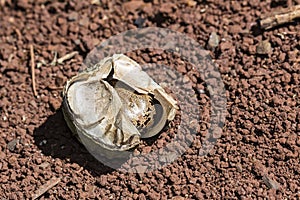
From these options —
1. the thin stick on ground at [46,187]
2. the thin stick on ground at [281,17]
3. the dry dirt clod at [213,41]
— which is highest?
the thin stick on ground at [281,17]

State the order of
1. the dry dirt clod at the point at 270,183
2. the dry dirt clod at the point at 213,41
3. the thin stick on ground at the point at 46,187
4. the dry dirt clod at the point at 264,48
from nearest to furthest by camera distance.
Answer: the dry dirt clod at the point at 270,183
the thin stick on ground at the point at 46,187
the dry dirt clod at the point at 264,48
the dry dirt clod at the point at 213,41

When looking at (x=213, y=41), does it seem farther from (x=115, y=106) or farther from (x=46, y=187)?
(x=46, y=187)

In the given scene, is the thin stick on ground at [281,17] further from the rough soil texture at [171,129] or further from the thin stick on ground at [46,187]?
the thin stick on ground at [46,187]

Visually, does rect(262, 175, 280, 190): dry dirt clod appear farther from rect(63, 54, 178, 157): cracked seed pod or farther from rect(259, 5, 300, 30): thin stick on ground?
rect(259, 5, 300, 30): thin stick on ground

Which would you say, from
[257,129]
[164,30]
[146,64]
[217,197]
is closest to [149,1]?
[164,30]

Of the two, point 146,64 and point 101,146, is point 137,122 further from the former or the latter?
point 146,64

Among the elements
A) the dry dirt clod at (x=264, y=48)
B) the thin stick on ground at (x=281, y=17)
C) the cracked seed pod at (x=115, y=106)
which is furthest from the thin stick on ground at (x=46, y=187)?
the thin stick on ground at (x=281, y=17)

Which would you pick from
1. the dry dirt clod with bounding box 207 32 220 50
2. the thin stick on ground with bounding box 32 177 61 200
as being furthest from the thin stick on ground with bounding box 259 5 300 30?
the thin stick on ground with bounding box 32 177 61 200
